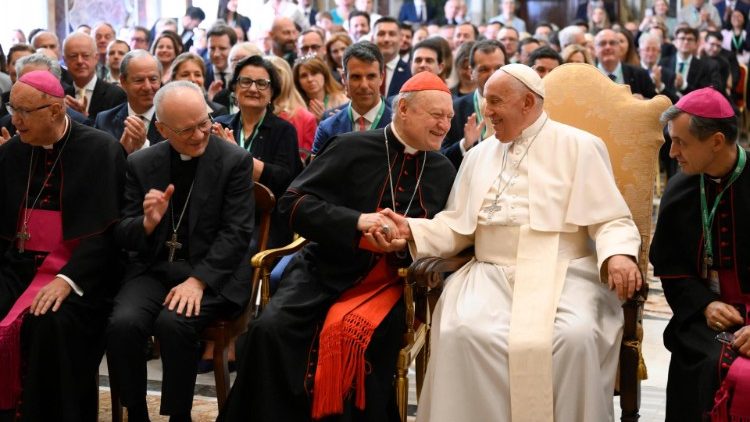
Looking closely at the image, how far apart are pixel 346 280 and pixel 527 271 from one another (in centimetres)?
74

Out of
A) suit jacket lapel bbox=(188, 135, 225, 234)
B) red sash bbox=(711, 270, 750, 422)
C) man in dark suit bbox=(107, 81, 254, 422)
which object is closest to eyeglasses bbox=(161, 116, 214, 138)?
man in dark suit bbox=(107, 81, 254, 422)

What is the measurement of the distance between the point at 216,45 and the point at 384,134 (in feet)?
14.5

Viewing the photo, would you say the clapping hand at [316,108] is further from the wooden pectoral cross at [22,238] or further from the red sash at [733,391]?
the red sash at [733,391]

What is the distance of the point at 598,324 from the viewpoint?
381 centimetres

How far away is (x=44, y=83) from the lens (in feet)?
14.5

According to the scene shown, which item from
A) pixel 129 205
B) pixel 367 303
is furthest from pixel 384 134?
pixel 129 205

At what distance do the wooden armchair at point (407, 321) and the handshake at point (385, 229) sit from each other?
0.12 meters

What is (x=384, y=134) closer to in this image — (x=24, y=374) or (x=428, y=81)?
(x=428, y=81)

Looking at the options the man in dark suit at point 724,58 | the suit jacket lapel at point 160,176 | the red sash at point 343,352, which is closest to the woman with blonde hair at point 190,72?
the suit jacket lapel at point 160,176

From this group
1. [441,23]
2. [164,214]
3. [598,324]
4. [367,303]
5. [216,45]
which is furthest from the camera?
[441,23]

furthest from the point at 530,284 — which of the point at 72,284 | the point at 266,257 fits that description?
the point at 72,284

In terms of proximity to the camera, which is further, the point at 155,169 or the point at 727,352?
the point at 155,169

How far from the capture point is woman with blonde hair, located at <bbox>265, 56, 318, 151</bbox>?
20.2ft

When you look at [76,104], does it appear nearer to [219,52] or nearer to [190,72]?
[190,72]
